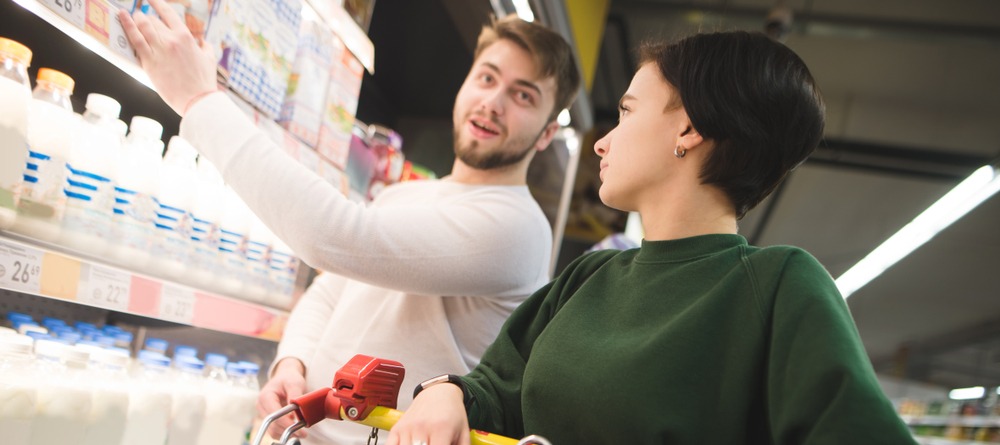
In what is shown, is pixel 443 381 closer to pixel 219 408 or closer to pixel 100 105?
pixel 100 105

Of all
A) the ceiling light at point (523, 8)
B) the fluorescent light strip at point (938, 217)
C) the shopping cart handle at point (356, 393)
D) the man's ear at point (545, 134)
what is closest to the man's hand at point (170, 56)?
the shopping cart handle at point (356, 393)

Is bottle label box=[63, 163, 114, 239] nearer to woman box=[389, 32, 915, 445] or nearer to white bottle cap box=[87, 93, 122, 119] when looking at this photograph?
white bottle cap box=[87, 93, 122, 119]

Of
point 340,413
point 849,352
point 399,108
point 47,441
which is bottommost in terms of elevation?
point 47,441

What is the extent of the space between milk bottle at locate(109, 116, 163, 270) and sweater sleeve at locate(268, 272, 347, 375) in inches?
16.6

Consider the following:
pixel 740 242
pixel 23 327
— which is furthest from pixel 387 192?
pixel 740 242

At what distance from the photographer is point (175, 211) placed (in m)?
1.89

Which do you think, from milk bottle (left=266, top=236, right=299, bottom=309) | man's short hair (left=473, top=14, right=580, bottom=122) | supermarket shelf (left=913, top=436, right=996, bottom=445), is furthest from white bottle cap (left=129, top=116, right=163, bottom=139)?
supermarket shelf (left=913, top=436, right=996, bottom=445)

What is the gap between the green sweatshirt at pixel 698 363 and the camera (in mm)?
1037

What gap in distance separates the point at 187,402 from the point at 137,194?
0.59 meters

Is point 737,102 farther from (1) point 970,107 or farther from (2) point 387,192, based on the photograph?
(1) point 970,107

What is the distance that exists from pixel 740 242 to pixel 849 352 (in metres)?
0.37

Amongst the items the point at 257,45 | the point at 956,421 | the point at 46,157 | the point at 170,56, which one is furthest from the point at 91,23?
the point at 956,421

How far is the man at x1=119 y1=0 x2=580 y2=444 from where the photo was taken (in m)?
1.57

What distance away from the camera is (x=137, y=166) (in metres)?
1.86
